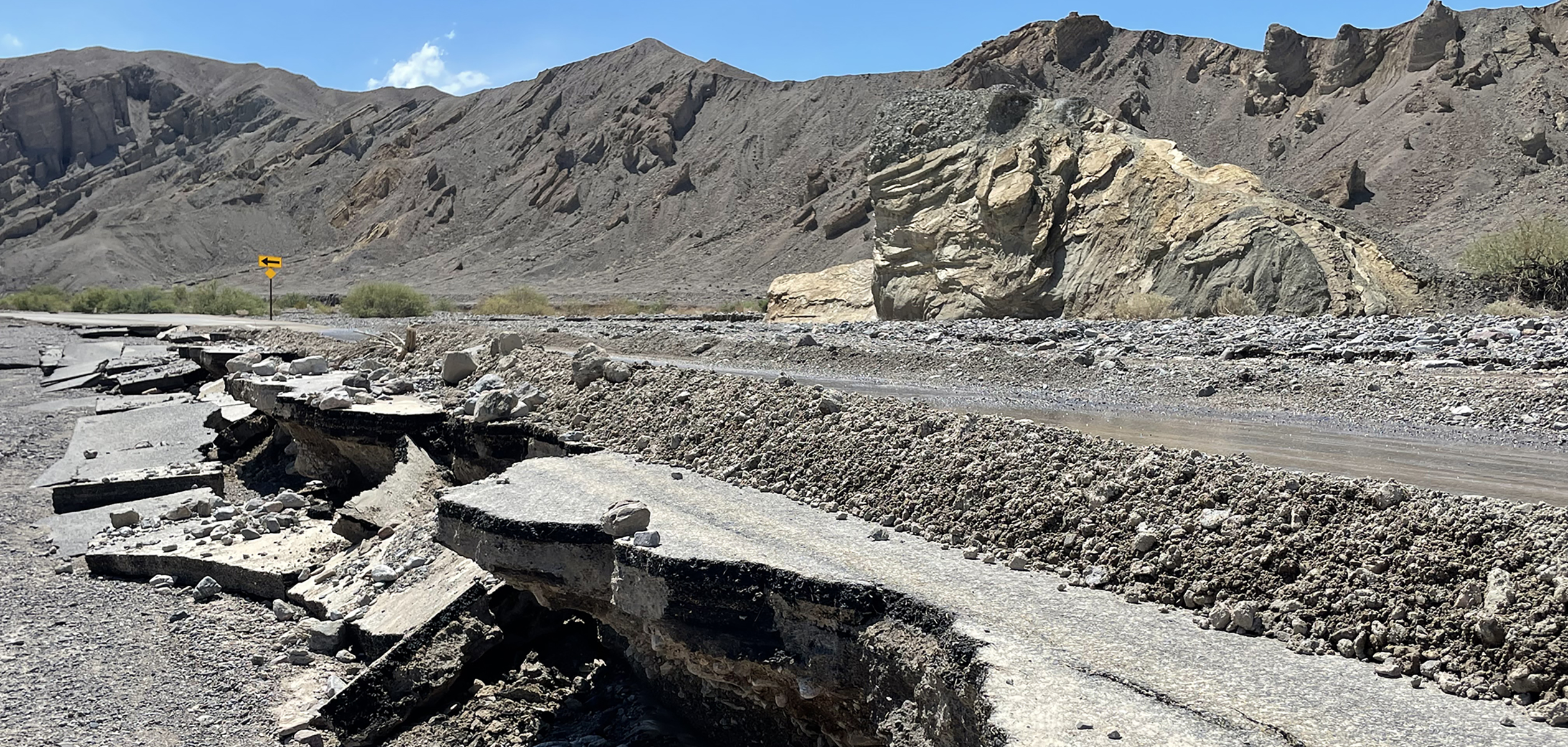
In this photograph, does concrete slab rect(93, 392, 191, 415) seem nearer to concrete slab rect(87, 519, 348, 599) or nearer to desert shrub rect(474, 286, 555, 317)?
concrete slab rect(87, 519, 348, 599)

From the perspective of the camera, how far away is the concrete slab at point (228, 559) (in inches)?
373

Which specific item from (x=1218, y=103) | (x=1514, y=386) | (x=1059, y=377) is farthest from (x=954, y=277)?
(x=1218, y=103)

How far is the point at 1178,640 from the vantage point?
425cm

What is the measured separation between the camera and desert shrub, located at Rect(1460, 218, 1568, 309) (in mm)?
20016

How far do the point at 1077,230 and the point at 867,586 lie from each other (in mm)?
19067

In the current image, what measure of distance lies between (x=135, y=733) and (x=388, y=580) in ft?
6.74

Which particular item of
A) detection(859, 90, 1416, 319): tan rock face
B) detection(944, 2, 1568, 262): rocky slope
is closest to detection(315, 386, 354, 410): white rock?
detection(859, 90, 1416, 319): tan rock face

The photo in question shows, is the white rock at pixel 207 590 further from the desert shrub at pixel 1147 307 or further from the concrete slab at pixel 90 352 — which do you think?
the concrete slab at pixel 90 352

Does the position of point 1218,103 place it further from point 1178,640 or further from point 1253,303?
point 1178,640

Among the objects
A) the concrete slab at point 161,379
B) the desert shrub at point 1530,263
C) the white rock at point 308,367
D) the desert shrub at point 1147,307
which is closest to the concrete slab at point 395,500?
the white rock at point 308,367

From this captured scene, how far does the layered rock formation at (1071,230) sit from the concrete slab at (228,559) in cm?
1546

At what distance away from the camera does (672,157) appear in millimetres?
73438

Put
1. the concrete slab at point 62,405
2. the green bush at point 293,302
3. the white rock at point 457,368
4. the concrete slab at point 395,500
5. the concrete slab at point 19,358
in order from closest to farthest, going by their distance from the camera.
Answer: the concrete slab at point 395,500
the white rock at point 457,368
the concrete slab at point 62,405
the concrete slab at point 19,358
the green bush at point 293,302

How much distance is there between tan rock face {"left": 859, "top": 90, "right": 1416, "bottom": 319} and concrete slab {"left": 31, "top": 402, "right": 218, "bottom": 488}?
48.9ft
